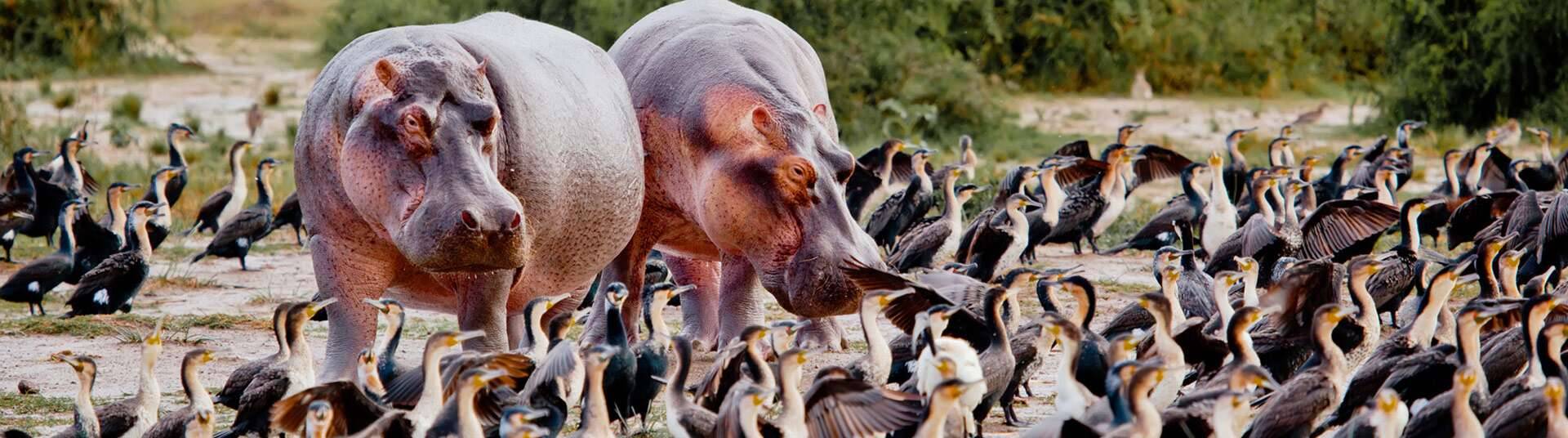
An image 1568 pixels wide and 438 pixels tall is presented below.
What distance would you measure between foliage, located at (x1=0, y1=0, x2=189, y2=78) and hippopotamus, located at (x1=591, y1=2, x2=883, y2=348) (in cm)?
1916

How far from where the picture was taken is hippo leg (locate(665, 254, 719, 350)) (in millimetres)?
9883

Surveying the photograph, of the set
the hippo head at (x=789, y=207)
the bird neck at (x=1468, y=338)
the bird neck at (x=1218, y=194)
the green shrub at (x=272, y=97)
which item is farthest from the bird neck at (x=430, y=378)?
the green shrub at (x=272, y=97)

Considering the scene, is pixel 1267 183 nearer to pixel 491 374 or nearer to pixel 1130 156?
pixel 1130 156

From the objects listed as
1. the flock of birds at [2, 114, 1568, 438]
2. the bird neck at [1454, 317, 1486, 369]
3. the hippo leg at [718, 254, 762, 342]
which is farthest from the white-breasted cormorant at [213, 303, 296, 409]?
the bird neck at [1454, 317, 1486, 369]

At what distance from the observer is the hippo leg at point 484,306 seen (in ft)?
24.8

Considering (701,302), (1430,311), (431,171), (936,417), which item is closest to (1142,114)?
(701,302)

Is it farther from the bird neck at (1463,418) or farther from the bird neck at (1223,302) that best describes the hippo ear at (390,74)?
the bird neck at (1223,302)

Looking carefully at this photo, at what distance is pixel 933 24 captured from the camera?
22875 millimetres

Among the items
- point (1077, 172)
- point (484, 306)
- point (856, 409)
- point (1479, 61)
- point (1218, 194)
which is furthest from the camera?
point (1479, 61)

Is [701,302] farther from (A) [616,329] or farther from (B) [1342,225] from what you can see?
(B) [1342,225]

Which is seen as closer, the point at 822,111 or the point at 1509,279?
the point at 822,111

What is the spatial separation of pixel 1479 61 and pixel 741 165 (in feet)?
52.1

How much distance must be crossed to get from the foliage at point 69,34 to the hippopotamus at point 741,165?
19156 millimetres

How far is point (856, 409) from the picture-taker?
6.91m
